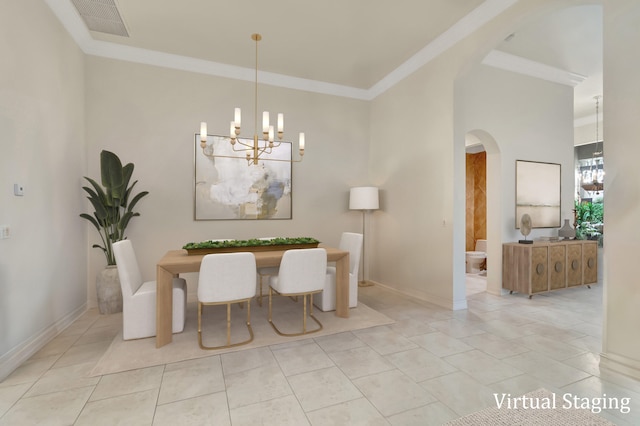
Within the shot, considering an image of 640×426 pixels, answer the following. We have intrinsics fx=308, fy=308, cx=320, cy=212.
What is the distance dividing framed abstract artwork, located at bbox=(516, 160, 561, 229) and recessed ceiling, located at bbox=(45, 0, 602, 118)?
1.58m

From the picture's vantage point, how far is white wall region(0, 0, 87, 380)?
2385mm

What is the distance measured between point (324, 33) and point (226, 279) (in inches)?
120

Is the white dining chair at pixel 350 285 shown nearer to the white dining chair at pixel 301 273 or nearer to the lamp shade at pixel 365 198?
the white dining chair at pixel 301 273

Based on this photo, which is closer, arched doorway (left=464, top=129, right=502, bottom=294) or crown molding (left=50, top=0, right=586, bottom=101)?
crown molding (left=50, top=0, right=586, bottom=101)

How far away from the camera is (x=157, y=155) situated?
417cm

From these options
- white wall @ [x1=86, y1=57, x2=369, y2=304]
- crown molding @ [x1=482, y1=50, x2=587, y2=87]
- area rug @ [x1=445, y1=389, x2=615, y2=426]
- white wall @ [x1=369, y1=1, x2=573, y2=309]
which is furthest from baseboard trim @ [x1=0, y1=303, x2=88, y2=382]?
crown molding @ [x1=482, y1=50, x2=587, y2=87]

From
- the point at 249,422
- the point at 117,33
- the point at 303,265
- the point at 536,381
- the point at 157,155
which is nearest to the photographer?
the point at 249,422

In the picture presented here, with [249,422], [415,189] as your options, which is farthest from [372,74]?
[249,422]

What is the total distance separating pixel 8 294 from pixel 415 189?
4.42 meters

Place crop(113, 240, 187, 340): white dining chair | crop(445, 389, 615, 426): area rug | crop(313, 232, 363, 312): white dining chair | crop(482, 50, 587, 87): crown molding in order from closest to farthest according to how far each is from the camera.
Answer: crop(445, 389, 615, 426): area rug < crop(113, 240, 187, 340): white dining chair < crop(313, 232, 363, 312): white dining chair < crop(482, 50, 587, 87): crown molding

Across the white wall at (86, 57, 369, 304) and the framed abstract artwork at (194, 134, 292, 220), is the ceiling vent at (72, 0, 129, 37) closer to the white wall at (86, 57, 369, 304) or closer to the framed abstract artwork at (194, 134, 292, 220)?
the white wall at (86, 57, 369, 304)

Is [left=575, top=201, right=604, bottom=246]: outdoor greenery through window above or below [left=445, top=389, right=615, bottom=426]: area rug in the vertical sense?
above

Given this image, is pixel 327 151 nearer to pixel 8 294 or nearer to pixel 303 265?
pixel 303 265

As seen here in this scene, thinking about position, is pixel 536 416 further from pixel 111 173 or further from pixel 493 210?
pixel 111 173
